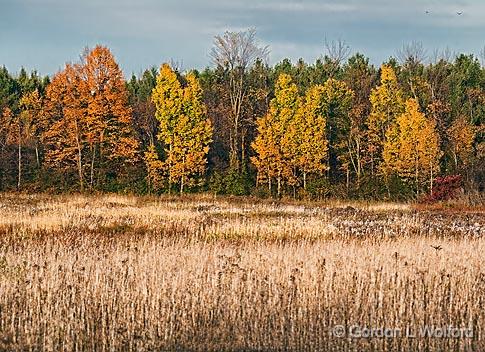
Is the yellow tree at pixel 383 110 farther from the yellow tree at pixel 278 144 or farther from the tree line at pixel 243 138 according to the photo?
the yellow tree at pixel 278 144

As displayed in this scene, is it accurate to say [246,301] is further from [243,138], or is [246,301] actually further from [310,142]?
[243,138]

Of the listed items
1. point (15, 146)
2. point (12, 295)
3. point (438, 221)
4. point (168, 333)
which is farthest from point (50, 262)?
point (15, 146)

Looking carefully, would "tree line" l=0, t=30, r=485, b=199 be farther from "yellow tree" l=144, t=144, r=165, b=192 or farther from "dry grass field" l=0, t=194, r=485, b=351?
"dry grass field" l=0, t=194, r=485, b=351

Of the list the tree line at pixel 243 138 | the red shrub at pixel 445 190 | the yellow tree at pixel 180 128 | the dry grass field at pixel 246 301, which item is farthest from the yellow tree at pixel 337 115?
the dry grass field at pixel 246 301

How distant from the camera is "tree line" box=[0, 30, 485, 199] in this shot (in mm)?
41750

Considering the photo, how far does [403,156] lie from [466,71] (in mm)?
20969

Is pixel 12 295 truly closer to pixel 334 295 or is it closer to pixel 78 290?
pixel 78 290

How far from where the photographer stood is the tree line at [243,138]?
137ft

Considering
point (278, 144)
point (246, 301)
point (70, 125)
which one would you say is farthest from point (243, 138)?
point (246, 301)

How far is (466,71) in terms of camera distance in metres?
57.9

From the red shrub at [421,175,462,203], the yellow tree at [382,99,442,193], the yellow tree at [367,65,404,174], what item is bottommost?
the red shrub at [421,175,462,203]

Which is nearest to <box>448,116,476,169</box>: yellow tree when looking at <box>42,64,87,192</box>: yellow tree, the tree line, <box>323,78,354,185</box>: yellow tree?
the tree line

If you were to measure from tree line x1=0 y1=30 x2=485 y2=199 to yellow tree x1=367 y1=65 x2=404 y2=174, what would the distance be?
9 cm

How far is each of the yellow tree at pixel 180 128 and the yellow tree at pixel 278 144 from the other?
3955mm
